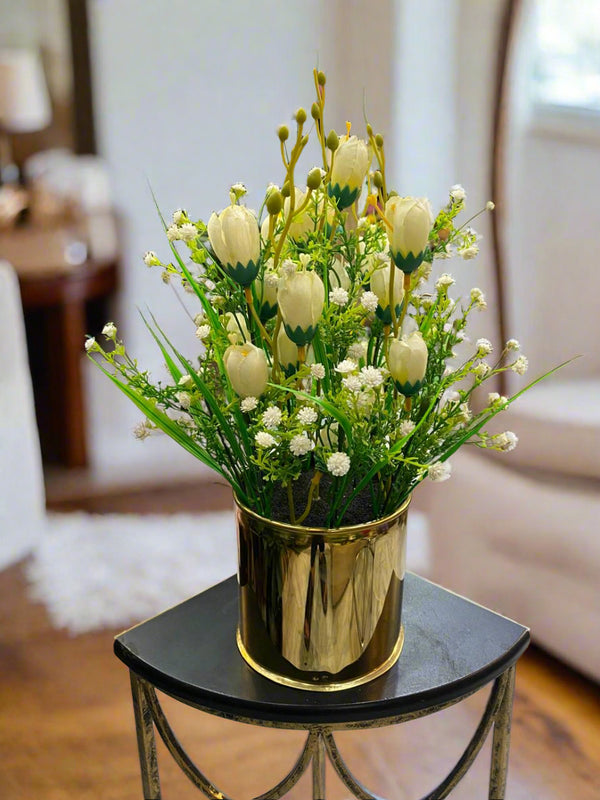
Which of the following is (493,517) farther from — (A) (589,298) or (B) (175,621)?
(B) (175,621)

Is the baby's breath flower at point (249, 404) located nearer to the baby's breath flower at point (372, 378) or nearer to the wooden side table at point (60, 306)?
the baby's breath flower at point (372, 378)

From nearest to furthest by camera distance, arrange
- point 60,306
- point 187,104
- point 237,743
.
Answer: point 237,743 → point 60,306 → point 187,104

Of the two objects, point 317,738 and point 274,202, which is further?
point 317,738

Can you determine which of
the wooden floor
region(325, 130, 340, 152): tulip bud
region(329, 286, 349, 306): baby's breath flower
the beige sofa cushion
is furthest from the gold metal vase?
the beige sofa cushion

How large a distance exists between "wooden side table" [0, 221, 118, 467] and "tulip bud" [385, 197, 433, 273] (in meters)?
1.84

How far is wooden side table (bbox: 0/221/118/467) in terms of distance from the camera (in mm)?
2475

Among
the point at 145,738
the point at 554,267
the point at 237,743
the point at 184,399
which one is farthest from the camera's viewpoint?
the point at 554,267

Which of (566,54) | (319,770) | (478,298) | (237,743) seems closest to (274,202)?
(478,298)

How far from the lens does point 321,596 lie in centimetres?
88

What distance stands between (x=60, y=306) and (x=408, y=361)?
1889 millimetres

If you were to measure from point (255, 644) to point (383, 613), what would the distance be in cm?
14

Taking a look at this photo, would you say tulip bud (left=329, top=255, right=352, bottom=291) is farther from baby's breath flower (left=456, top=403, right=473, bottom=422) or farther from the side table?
the side table

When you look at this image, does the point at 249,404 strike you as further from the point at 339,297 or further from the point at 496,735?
the point at 496,735

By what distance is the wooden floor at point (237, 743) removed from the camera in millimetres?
1498
